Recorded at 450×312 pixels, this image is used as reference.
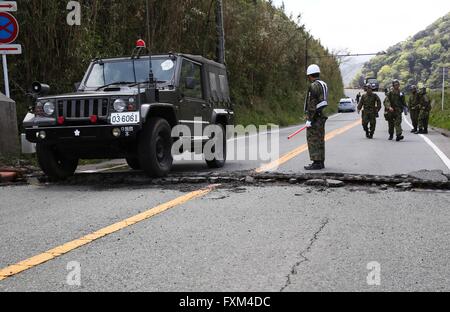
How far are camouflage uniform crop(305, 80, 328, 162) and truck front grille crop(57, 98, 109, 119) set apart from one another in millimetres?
3546

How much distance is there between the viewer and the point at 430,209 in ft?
17.8

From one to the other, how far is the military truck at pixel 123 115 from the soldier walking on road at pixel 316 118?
1812mm

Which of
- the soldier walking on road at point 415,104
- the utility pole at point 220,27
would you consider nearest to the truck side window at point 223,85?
the utility pole at point 220,27

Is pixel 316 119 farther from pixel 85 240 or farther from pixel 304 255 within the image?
pixel 85 240

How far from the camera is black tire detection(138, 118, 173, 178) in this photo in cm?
708

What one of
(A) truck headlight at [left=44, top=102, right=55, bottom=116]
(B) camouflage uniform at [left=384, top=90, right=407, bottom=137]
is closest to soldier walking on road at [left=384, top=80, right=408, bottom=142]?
(B) camouflage uniform at [left=384, top=90, right=407, bottom=137]

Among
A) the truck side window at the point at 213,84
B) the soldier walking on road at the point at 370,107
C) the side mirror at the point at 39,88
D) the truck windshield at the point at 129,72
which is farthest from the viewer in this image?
the soldier walking on road at the point at 370,107

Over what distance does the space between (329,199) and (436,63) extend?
7634 centimetres

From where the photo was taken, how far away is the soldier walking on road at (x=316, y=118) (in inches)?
337

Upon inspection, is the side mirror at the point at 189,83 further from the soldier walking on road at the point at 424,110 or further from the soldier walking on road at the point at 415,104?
the soldier walking on road at the point at 415,104

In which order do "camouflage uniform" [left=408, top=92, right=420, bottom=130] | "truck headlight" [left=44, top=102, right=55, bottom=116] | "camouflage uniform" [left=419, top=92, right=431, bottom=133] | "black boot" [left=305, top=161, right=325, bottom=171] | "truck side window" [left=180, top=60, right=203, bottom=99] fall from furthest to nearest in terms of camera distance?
"camouflage uniform" [left=408, top=92, right=420, bottom=130] < "camouflage uniform" [left=419, top=92, right=431, bottom=133] < "black boot" [left=305, top=161, right=325, bottom=171] < "truck side window" [left=180, top=60, right=203, bottom=99] < "truck headlight" [left=44, top=102, right=55, bottom=116]

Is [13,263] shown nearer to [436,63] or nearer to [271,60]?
[271,60]

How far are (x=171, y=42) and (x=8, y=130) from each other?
840 centimetres

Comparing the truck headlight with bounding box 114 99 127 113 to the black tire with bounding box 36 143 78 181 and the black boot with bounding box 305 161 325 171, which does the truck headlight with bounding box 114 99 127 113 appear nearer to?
the black tire with bounding box 36 143 78 181
